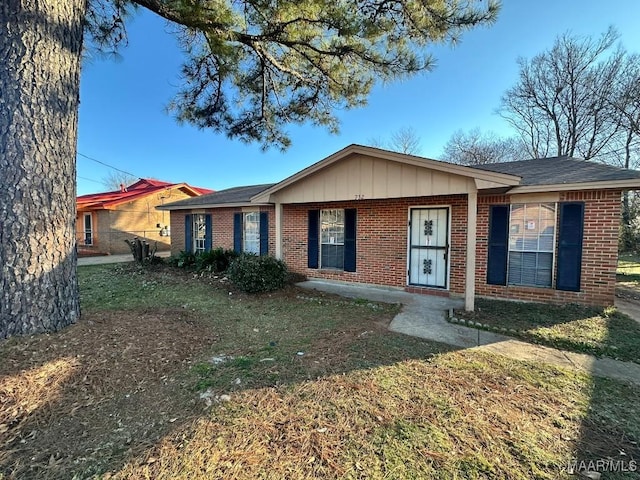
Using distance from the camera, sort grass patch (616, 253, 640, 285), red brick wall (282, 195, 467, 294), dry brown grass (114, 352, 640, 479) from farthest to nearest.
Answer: grass patch (616, 253, 640, 285) < red brick wall (282, 195, 467, 294) < dry brown grass (114, 352, 640, 479)

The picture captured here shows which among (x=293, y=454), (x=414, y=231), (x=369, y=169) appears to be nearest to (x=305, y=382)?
(x=293, y=454)

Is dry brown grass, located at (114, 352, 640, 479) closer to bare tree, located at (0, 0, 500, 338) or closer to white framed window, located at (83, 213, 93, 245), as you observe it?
bare tree, located at (0, 0, 500, 338)

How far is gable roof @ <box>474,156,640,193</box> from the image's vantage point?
4.97 metres

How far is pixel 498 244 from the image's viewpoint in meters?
6.26

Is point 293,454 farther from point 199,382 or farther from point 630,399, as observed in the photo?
point 630,399

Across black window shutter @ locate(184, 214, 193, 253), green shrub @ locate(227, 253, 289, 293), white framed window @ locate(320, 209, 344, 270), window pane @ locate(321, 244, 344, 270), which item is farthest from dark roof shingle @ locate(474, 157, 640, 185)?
black window shutter @ locate(184, 214, 193, 253)

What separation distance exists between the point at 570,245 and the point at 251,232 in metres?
8.42

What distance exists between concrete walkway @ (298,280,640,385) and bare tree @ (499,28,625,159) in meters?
19.9

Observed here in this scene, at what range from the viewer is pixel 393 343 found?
400 centimetres

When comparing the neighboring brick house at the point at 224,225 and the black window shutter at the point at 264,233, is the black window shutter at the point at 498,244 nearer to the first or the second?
the neighboring brick house at the point at 224,225

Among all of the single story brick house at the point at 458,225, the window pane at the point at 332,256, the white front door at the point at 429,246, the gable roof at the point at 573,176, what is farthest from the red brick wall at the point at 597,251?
the window pane at the point at 332,256

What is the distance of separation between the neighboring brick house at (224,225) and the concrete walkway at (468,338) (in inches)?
158

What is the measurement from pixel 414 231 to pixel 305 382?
17.0ft

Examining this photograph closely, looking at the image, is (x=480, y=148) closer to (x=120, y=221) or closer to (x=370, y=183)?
(x=370, y=183)
